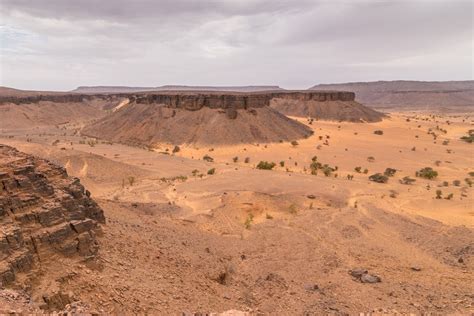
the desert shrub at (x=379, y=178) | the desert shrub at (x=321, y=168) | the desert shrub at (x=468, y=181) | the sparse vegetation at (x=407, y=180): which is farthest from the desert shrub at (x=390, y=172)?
the desert shrub at (x=468, y=181)

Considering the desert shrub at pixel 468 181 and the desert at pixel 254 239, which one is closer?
the desert at pixel 254 239

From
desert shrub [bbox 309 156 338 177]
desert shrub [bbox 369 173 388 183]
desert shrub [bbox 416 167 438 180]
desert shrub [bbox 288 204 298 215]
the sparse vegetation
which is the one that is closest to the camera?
desert shrub [bbox 288 204 298 215]

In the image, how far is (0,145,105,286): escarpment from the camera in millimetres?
9297

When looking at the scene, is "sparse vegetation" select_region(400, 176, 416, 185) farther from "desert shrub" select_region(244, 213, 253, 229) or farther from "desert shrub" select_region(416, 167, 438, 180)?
"desert shrub" select_region(244, 213, 253, 229)

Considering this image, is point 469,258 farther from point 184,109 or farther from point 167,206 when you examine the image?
point 184,109

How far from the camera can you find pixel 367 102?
557 ft

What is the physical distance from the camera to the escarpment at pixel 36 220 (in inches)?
366

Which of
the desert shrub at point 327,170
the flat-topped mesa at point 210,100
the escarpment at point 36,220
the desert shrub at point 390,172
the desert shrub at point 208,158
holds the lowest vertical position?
the desert shrub at point 390,172

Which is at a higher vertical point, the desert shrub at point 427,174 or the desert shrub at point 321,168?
the desert shrub at point 321,168

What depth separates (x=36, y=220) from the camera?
33.8ft

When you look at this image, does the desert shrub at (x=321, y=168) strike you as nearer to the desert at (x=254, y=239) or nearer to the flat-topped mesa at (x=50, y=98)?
the desert at (x=254, y=239)

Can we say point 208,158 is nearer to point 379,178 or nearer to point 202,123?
point 202,123

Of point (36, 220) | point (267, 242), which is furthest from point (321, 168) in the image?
point (36, 220)

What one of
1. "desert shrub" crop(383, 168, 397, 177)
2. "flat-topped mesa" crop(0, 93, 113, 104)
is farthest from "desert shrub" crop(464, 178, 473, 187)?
"flat-topped mesa" crop(0, 93, 113, 104)
